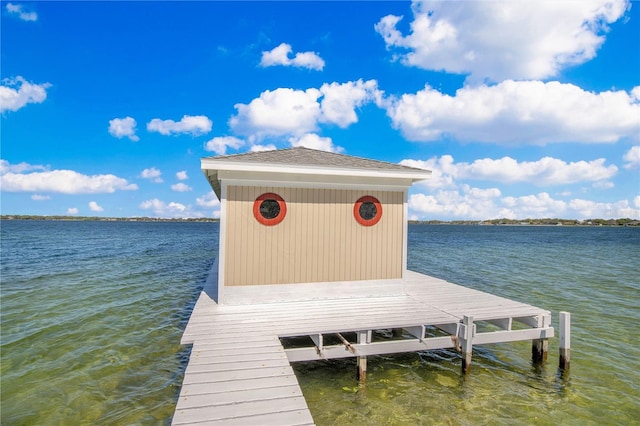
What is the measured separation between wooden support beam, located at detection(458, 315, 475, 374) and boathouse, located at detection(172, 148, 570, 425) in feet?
0.07

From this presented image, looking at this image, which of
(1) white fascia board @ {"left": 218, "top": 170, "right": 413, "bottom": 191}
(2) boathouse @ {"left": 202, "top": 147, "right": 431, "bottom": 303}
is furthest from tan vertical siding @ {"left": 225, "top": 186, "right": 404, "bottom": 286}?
(1) white fascia board @ {"left": 218, "top": 170, "right": 413, "bottom": 191}

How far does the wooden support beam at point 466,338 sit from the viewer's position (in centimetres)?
665

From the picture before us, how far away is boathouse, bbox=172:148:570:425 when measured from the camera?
6.30m

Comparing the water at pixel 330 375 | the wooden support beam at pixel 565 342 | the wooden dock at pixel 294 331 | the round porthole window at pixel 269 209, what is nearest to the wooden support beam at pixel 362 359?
the wooden dock at pixel 294 331

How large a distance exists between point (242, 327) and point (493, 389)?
4911 mm

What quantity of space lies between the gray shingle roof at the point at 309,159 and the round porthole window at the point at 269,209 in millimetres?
844

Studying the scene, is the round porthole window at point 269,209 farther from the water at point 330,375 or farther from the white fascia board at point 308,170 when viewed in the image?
the water at point 330,375

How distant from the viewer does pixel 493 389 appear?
6484mm

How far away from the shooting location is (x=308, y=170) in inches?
295

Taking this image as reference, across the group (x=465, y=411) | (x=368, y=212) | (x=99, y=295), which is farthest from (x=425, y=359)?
(x=99, y=295)

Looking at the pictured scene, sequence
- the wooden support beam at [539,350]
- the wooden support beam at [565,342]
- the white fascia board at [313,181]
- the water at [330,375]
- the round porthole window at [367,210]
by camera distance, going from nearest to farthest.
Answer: the water at [330,375], the wooden support beam at [565,342], the white fascia board at [313,181], the wooden support beam at [539,350], the round porthole window at [367,210]

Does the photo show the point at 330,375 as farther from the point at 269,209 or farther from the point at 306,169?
the point at 306,169

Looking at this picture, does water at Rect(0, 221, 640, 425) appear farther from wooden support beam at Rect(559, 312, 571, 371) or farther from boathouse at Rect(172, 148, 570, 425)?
boathouse at Rect(172, 148, 570, 425)

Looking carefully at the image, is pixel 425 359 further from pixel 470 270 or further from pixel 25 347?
pixel 470 270
